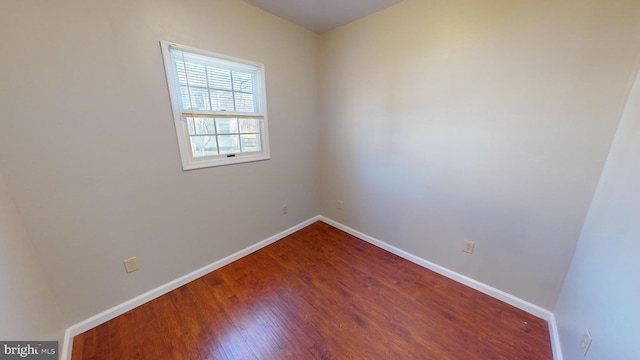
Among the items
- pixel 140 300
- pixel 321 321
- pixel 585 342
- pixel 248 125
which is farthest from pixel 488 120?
pixel 140 300

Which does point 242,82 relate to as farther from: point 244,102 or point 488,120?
point 488,120

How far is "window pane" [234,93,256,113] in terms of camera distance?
2.04 meters

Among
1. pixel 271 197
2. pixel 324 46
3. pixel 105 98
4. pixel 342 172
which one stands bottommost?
pixel 271 197

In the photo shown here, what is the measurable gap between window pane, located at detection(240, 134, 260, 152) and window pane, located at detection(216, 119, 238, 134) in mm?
106

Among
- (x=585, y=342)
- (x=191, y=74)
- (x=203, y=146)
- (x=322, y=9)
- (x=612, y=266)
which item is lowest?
(x=585, y=342)

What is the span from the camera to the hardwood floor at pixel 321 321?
1356mm

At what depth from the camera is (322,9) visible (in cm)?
199

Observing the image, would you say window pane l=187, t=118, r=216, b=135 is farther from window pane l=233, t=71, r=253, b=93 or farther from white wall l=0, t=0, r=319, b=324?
window pane l=233, t=71, r=253, b=93

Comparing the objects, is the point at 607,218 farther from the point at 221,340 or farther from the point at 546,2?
the point at 221,340

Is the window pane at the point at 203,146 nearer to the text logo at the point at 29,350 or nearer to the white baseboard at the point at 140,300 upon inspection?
the white baseboard at the point at 140,300

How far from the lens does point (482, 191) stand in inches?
67.4

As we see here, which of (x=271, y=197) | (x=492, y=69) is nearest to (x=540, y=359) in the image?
(x=492, y=69)

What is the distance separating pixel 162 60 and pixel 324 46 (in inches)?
66.3

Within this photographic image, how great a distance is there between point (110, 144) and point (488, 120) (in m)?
2.63
